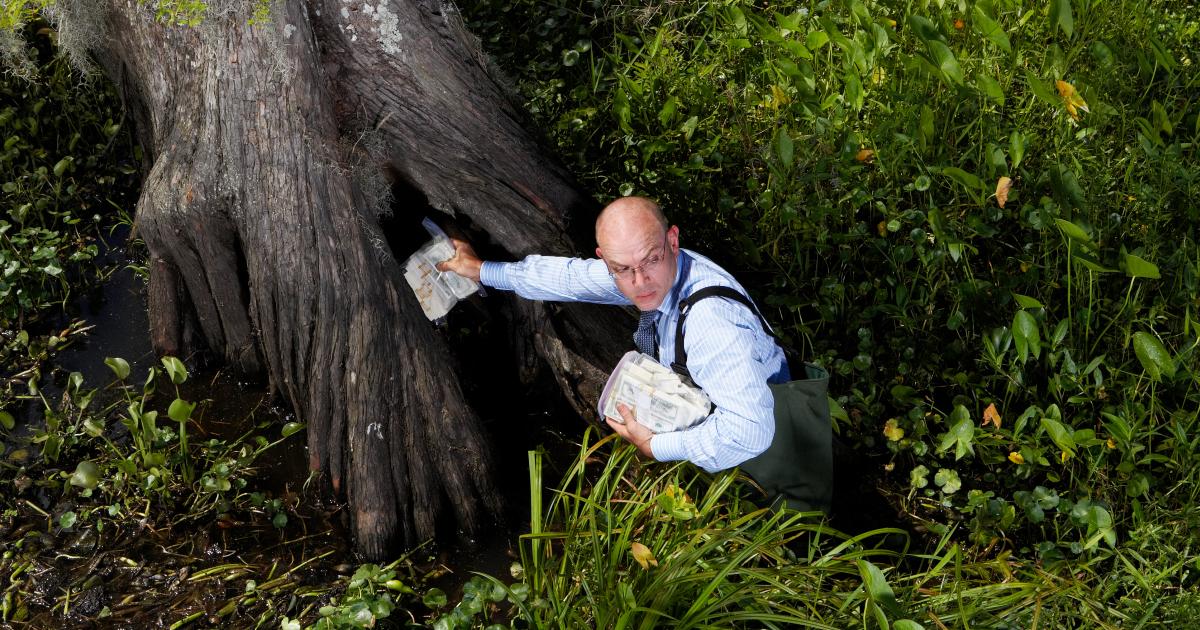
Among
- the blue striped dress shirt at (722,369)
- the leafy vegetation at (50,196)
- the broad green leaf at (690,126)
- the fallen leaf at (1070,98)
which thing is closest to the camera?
the blue striped dress shirt at (722,369)

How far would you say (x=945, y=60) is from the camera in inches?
136

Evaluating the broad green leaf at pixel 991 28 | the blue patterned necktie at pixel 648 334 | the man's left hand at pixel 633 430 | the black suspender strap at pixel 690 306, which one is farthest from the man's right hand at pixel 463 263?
the broad green leaf at pixel 991 28

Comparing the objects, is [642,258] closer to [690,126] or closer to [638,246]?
[638,246]

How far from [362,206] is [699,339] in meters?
1.38

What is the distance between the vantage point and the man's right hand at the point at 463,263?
3666 mm

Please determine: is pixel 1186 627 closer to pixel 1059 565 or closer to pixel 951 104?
pixel 1059 565

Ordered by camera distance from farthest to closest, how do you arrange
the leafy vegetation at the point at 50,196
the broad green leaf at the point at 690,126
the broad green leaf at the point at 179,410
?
Result: the leafy vegetation at the point at 50,196
the broad green leaf at the point at 690,126
the broad green leaf at the point at 179,410

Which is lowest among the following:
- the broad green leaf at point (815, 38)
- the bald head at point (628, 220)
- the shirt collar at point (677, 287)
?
the shirt collar at point (677, 287)

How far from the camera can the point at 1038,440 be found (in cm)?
357

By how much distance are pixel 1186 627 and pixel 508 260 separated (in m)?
2.53

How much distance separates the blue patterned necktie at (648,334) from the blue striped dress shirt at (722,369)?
0.19 feet

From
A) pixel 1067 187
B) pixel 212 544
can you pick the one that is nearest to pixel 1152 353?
pixel 1067 187

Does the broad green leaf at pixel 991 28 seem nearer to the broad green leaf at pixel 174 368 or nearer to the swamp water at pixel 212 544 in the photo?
the swamp water at pixel 212 544

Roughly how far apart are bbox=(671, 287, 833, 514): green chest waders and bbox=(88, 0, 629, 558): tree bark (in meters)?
0.81
